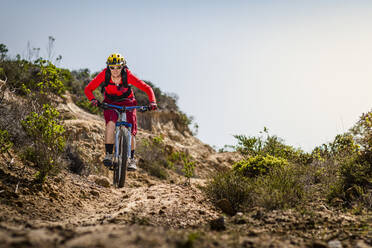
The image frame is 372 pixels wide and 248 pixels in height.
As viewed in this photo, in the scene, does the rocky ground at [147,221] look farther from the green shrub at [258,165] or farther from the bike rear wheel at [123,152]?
the green shrub at [258,165]

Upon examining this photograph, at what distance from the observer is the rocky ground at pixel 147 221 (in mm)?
2117

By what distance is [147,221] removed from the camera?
3848 mm

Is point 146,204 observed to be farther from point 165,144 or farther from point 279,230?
point 165,144

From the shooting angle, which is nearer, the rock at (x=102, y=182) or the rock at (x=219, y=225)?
the rock at (x=219, y=225)

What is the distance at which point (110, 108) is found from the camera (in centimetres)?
582

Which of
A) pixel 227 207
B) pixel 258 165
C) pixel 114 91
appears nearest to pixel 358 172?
pixel 258 165

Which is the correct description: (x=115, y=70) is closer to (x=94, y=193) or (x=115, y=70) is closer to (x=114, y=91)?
(x=114, y=91)

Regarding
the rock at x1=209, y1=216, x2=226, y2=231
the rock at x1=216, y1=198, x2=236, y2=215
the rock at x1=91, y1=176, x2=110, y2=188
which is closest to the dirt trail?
the rock at x1=216, y1=198, x2=236, y2=215

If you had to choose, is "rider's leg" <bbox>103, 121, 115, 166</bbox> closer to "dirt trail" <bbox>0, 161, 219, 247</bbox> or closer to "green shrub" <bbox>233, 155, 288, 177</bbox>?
"dirt trail" <bbox>0, 161, 219, 247</bbox>

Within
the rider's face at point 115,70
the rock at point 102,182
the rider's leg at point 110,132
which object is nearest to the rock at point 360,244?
the rider's leg at point 110,132

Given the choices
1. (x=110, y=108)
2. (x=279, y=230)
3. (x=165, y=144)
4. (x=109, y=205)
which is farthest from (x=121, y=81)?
(x=165, y=144)

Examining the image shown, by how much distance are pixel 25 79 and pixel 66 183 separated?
8.63 metres

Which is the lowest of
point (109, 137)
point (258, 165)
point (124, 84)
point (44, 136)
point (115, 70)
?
point (258, 165)

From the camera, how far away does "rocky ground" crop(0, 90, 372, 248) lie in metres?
2.12
